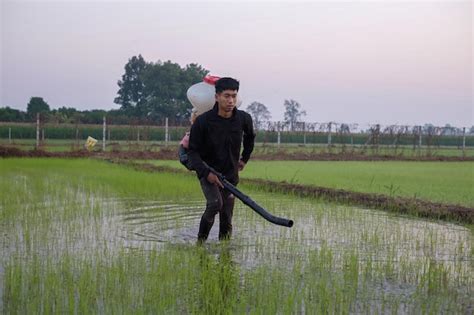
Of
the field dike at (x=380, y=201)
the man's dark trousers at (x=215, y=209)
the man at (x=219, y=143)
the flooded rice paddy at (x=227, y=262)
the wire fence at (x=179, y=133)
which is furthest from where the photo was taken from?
the wire fence at (x=179, y=133)

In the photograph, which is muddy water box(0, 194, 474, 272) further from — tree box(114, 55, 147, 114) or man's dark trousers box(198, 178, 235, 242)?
tree box(114, 55, 147, 114)

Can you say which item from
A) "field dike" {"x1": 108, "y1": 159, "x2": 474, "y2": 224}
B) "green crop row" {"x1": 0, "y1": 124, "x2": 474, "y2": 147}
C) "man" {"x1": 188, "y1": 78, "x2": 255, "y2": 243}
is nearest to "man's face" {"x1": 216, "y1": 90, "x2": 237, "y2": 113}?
"man" {"x1": 188, "y1": 78, "x2": 255, "y2": 243}

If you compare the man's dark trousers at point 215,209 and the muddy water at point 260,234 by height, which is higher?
the man's dark trousers at point 215,209

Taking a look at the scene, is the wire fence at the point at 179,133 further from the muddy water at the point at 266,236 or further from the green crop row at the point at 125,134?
the muddy water at the point at 266,236

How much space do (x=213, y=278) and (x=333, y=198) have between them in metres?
5.88

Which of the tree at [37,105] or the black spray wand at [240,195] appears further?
the tree at [37,105]

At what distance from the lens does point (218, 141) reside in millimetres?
5215

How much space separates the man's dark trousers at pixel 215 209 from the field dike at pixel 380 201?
335 cm

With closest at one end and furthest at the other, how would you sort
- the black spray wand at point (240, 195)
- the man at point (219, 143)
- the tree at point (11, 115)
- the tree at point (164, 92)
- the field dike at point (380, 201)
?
the black spray wand at point (240, 195)
the man at point (219, 143)
the field dike at point (380, 201)
the tree at point (11, 115)
the tree at point (164, 92)

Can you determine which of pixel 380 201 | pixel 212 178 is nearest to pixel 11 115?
pixel 380 201

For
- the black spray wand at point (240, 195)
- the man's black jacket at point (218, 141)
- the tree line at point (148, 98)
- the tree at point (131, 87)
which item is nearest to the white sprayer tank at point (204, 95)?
the man's black jacket at point (218, 141)

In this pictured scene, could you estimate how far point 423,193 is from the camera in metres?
9.77

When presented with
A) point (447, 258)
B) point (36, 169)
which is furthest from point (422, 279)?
point (36, 169)

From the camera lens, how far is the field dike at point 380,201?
25.3 feet
